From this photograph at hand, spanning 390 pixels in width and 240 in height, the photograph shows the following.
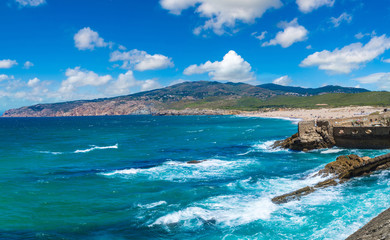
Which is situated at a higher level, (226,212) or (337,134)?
(337,134)

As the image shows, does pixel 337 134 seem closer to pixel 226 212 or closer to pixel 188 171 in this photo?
pixel 188 171

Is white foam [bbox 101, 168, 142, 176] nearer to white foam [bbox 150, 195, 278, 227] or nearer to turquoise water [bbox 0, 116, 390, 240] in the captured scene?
turquoise water [bbox 0, 116, 390, 240]

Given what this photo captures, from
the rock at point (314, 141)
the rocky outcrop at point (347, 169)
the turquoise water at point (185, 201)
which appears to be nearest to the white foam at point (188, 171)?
the turquoise water at point (185, 201)

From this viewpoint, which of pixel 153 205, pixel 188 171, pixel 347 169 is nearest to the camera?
pixel 153 205

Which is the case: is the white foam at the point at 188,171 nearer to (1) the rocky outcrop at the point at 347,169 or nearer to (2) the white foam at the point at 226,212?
(2) the white foam at the point at 226,212

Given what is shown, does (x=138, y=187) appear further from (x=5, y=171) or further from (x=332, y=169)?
(x=5, y=171)

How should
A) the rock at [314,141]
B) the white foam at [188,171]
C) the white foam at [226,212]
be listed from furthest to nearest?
the rock at [314,141] < the white foam at [188,171] < the white foam at [226,212]

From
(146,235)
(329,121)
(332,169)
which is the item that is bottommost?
(146,235)

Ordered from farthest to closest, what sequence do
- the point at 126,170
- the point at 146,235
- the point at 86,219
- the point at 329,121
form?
the point at 329,121 → the point at 126,170 → the point at 86,219 → the point at 146,235

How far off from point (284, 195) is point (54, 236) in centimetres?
1632

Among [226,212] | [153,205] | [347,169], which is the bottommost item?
[226,212]

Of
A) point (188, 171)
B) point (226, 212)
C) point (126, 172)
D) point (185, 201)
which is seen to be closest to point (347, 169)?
point (226, 212)

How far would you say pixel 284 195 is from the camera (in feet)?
69.1

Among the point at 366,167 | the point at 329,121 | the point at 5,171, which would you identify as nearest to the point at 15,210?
the point at 5,171
